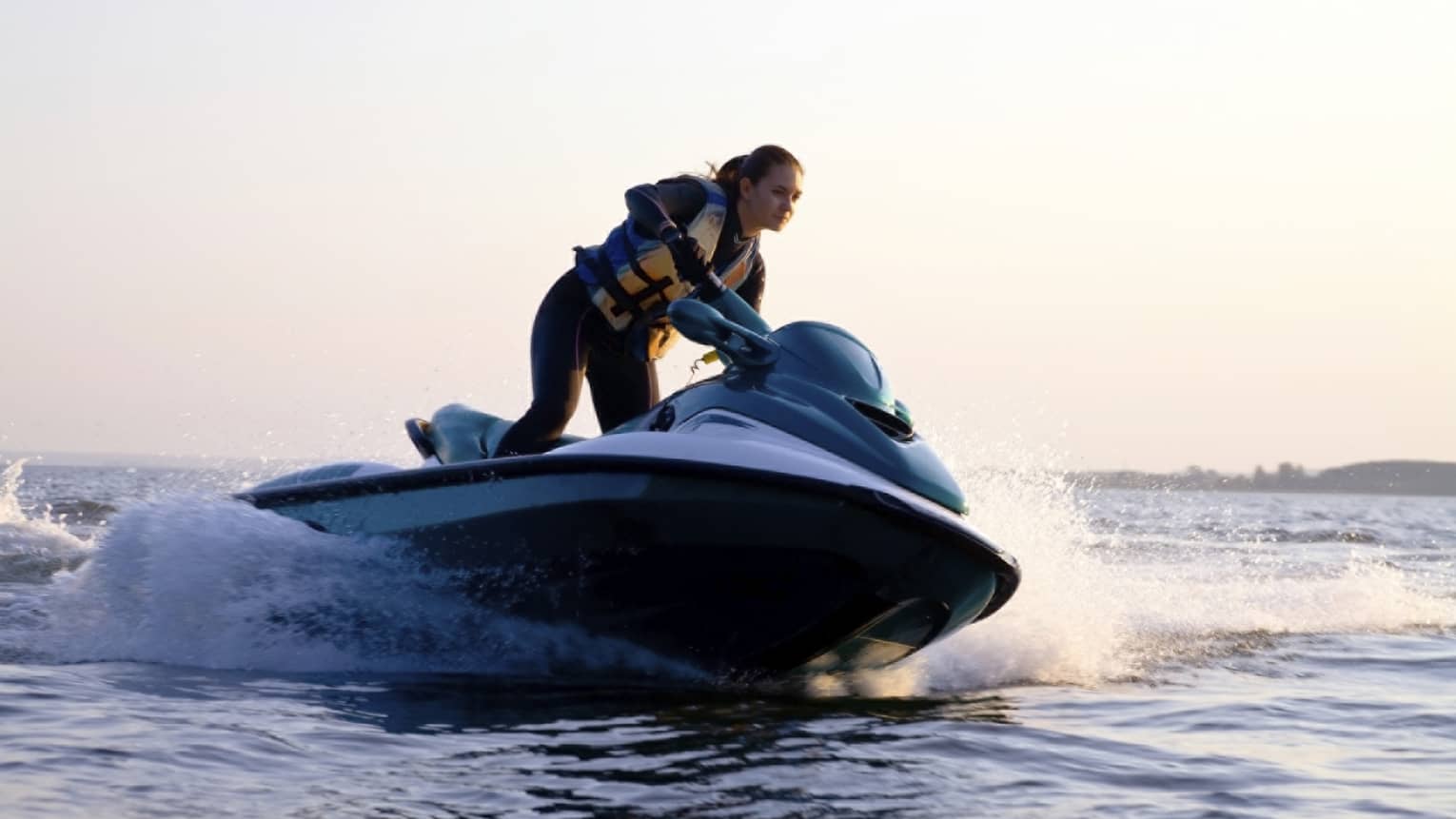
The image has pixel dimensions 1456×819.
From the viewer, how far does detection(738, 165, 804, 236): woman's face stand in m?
5.48

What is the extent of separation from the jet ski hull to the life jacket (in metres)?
0.89

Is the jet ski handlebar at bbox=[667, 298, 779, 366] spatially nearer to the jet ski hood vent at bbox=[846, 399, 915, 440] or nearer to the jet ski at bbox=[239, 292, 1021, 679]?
the jet ski at bbox=[239, 292, 1021, 679]

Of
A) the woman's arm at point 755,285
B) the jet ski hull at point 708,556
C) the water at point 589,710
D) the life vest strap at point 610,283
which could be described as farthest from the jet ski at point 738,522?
the woman's arm at point 755,285

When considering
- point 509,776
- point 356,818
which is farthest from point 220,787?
point 509,776

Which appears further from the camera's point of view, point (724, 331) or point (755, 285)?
point (755, 285)

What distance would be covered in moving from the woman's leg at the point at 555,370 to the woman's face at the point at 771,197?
2.06 feet

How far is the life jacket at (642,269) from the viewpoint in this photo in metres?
5.56

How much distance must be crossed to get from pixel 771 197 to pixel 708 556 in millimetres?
1297

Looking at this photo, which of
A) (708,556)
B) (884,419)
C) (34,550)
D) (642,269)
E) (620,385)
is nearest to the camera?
(708,556)

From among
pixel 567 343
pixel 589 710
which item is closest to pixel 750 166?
pixel 567 343

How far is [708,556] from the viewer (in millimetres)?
4801

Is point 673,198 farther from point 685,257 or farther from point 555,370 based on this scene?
point 555,370

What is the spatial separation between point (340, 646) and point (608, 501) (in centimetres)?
121

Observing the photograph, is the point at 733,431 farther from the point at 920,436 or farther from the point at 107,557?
the point at 107,557
